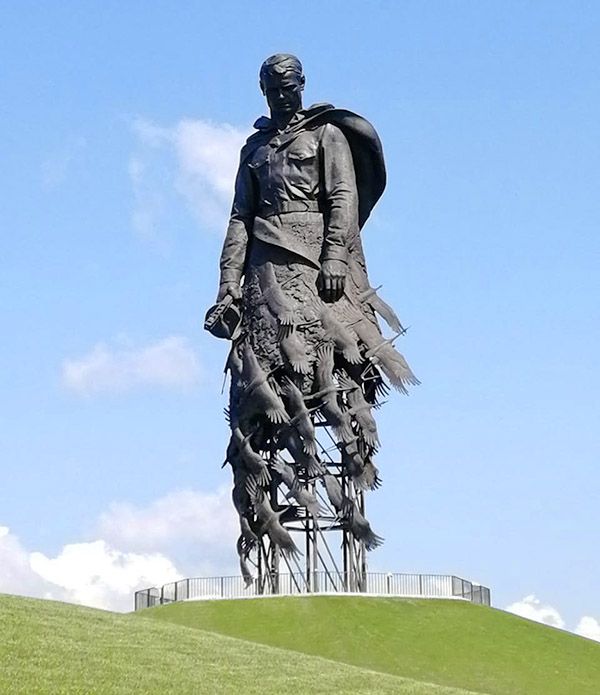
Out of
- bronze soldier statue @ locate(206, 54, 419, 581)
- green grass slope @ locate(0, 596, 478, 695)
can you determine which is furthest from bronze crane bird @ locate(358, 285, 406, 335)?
green grass slope @ locate(0, 596, 478, 695)

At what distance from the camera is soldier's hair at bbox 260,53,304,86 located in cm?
3997

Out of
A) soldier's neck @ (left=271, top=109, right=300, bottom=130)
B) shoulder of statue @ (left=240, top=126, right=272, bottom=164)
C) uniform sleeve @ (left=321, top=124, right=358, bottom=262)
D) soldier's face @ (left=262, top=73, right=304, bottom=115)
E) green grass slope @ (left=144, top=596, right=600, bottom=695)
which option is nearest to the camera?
green grass slope @ (left=144, top=596, right=600, bottom=695)

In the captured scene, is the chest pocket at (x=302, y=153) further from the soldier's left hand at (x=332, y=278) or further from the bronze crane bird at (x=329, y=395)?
the bronze crane bird at (x=329, y=395)

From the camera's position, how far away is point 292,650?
104 ft

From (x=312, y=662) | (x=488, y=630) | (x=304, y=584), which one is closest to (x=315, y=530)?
(x=304, y=584)

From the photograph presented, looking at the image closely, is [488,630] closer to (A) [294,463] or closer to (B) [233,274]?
(A) [294,463]

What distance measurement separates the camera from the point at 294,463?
38812 mm

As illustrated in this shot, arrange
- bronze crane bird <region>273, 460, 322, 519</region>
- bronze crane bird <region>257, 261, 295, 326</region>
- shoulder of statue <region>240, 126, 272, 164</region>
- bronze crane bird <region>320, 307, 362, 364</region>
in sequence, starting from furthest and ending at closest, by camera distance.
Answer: shoulder of statue <region>240, 126, 272, 164</region>, bronze crane bird <region>320, 307, 362, 364</region>, bronze crane bird <region>257, 261, 295, 326</region>, bronze crane bird <region>273, 460, 322, 519</region>

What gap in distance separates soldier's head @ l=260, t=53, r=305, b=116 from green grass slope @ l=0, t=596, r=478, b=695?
14698 mm

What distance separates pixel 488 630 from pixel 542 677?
10.00ft

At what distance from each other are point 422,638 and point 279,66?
14436mm

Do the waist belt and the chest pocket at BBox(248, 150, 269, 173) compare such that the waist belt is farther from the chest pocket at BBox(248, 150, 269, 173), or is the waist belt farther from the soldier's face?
the soldier's face

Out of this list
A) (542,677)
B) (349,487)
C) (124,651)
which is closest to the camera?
(124,651)

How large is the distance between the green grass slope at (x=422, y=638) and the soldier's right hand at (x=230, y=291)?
767 centimetres
